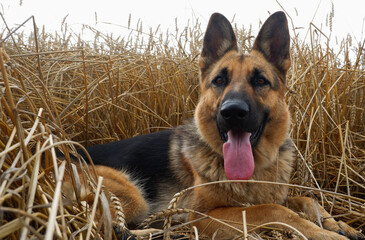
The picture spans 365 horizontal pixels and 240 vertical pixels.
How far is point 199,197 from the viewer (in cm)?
272

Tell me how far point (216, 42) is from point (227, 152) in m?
1.21

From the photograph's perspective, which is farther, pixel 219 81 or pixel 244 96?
pixel 219 81

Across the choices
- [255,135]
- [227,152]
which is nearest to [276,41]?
[255,135]

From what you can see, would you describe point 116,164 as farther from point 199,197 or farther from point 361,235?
point 361,235

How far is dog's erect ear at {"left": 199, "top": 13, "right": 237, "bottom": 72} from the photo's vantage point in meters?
3.12

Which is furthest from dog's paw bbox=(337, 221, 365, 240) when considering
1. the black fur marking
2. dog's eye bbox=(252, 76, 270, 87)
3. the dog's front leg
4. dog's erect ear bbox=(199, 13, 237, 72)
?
dog's erect ear bbox=(199, 13, 237, 72)

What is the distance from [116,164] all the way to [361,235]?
83.8 inches

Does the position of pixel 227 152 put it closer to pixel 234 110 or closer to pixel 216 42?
pixel 234 110

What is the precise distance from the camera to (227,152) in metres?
2.58

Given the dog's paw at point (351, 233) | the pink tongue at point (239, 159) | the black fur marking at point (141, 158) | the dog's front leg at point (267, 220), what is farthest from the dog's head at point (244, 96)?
the dog's paw at point (351, 233)

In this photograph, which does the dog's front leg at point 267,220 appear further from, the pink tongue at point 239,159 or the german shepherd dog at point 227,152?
the pink tongue at point 239,159

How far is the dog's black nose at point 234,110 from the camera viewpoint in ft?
7.98

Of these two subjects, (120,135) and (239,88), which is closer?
(239,88)

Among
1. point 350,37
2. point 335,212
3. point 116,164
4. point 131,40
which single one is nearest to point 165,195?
point 116,164
